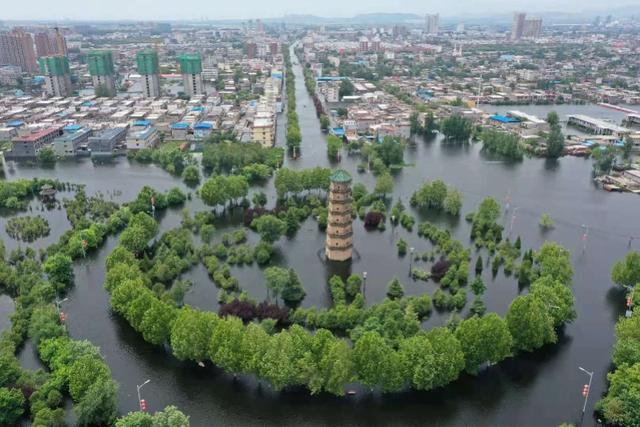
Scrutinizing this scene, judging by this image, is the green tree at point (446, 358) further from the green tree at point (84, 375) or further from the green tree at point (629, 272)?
the green tree at point (629, 272)

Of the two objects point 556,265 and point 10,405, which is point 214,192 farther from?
point 556,265

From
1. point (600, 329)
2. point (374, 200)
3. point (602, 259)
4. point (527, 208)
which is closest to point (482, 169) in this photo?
point (527, 208)

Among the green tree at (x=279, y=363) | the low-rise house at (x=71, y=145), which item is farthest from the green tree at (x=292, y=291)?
the low-rise house at (x=71, y=145)

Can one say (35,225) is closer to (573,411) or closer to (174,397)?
(174,397)

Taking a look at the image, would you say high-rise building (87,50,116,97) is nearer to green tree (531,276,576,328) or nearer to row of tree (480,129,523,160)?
row of tree (480,129,523,160)

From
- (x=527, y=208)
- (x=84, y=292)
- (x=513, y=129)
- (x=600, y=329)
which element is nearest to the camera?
(x=600, y=329)
